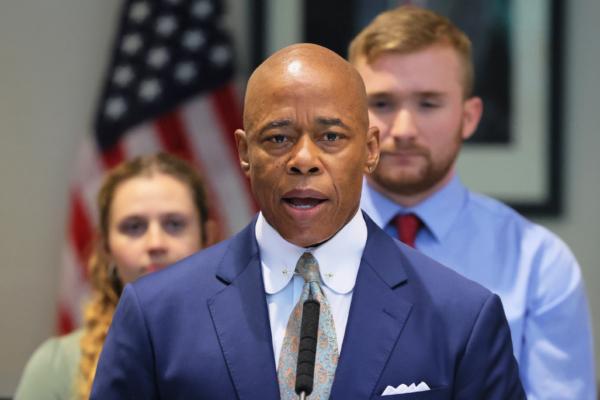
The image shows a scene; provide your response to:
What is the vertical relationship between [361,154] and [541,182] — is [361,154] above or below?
above

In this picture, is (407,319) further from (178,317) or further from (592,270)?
(592,270)

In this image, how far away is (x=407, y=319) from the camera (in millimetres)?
1373

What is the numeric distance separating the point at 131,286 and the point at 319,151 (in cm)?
30

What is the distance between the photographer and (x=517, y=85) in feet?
10.5

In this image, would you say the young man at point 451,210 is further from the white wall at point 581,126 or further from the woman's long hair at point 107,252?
the white wall at point 581,126

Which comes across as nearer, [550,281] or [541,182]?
[550,281]

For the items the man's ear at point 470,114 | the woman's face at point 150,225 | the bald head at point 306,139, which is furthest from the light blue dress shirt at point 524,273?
the bald head at point 306,139

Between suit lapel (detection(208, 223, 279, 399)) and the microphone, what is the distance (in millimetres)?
58

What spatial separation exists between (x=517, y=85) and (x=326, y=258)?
194 cm

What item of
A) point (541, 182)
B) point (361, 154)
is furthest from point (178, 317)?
point (541, 182)

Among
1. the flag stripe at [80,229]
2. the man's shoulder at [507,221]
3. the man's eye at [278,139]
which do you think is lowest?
the flag stripe at [80,229]

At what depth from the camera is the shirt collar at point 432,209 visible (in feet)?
6.65

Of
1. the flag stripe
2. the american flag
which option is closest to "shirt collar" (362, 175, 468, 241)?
the american flag

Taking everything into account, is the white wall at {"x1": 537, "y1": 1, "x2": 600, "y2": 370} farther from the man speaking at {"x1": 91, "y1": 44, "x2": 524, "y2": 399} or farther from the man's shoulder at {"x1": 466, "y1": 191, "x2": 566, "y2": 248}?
Result: the man speaking at {"x1": 91, "y1": 44, "x2": 524, "y2": 399}
